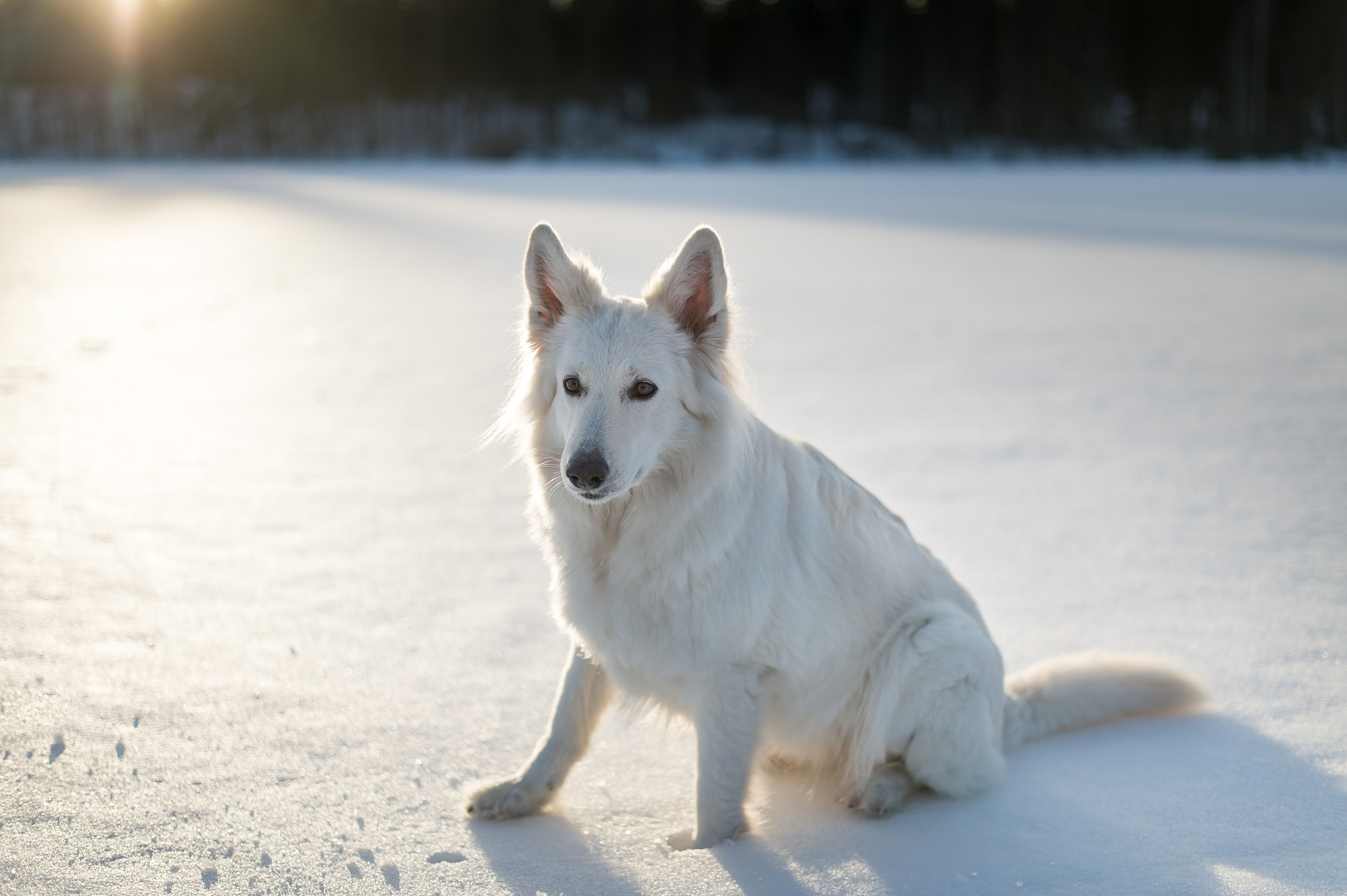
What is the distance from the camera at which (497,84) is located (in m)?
49.1

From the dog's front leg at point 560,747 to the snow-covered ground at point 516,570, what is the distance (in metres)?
0.08

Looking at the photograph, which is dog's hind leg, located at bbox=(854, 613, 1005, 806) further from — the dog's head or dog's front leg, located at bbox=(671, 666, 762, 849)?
the dog's head

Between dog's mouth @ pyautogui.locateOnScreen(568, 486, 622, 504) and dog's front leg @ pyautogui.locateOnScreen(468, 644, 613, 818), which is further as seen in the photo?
dog's front leg @ pyautogui.locateOnScreen(468, 644, 613, 818)

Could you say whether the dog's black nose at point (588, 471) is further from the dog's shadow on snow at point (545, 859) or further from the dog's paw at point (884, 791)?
the dog's paw at point (884, 791)

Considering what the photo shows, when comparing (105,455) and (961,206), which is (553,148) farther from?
(105,455)

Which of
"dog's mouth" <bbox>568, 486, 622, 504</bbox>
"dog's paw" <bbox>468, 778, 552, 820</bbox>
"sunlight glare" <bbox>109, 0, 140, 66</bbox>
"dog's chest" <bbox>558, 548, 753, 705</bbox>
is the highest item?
"sunlight glare" <bbox>109, 0, 140, 66</bbox>

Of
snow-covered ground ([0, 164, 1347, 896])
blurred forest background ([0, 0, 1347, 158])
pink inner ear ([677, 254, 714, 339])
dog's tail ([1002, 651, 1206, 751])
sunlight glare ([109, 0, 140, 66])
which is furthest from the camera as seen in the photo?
sunlight glare ([109, 0, 140, 66])

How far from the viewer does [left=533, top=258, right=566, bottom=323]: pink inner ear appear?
2.64 meters

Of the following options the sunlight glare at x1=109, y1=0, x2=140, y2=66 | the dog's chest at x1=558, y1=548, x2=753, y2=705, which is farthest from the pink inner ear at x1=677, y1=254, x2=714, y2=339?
the sunlight glare at x1=109, y1=0, x2=140, y2=66

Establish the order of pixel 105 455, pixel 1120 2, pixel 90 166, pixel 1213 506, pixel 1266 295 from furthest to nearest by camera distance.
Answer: pixel 1120 2, pixel 90 166, pixel 1266 295, pixel 105 455, pixel 1213 506

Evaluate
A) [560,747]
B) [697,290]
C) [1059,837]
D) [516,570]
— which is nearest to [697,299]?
[697,290]

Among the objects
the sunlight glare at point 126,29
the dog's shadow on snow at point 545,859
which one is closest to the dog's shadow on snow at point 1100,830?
the dog's shadow on snow at point 545,859

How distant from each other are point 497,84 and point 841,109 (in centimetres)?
1813

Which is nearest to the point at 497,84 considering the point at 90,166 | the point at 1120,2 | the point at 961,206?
the point at 90,166
